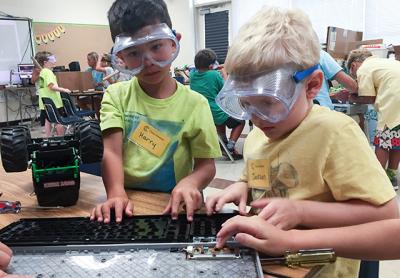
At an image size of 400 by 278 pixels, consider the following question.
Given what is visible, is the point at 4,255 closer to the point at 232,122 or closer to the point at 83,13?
the point at 232,122

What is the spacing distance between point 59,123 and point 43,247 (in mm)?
4805

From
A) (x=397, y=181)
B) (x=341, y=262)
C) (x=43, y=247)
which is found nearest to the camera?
(x=43, y=247)

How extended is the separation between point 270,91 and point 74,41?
8963mm

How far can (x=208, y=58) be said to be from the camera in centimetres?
429

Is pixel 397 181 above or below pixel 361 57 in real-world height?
below

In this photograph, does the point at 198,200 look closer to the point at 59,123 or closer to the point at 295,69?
the point at 295,69

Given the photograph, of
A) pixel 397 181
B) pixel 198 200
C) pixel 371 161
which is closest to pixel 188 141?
pixel 198 200

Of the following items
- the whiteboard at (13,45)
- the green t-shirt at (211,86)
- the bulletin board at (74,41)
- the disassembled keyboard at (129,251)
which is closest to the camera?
the disassembled keyboard at (129,251)

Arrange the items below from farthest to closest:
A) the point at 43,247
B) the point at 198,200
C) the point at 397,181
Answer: the point at 397,181, the point at 198,200, the point at 43,247

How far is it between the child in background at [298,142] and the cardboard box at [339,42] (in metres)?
4.02

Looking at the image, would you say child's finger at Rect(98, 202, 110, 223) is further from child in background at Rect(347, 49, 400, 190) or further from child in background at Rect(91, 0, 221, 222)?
child in background at Rect(347, 49, 400, 190)

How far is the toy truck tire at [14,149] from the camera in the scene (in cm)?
93

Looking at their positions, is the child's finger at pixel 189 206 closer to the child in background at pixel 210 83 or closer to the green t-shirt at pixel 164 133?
the green t-shirt at pixel 164 133

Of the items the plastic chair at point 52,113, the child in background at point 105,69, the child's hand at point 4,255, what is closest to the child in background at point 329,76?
the child's hand at point 4,255
